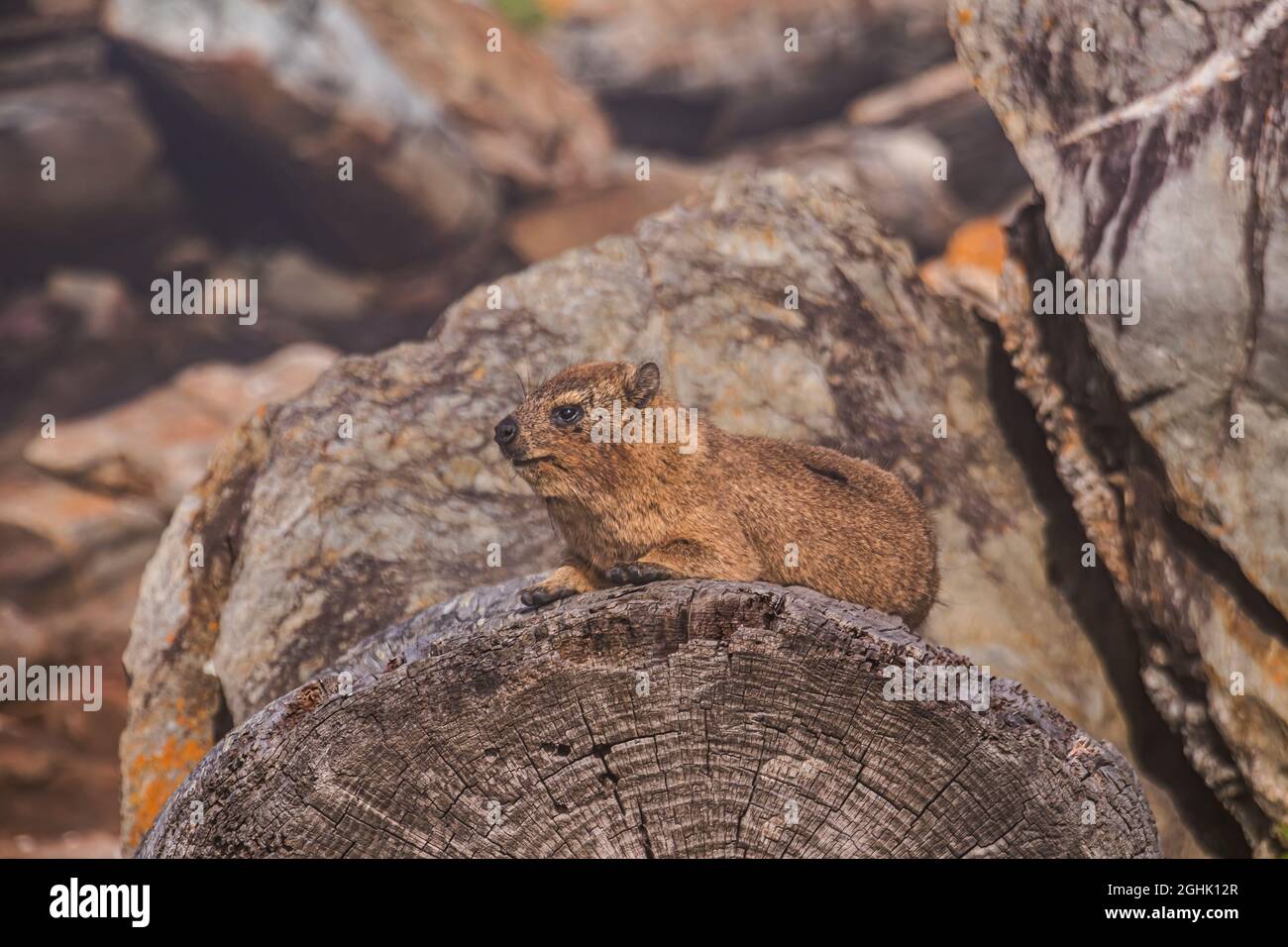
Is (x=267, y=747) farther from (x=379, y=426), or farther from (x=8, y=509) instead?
(x=8, y=509)

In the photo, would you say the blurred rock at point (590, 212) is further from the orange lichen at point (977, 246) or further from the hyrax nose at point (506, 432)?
the hyrax nose at point (506, 432)

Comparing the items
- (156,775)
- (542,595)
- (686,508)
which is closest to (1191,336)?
(686,508)

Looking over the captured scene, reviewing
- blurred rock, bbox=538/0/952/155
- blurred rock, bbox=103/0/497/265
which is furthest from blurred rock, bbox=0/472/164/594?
blurred rock, bbox=538/0/952/155

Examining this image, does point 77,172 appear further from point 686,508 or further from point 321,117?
point 686,508

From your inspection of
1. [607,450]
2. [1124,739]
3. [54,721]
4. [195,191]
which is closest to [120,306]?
[195,191]

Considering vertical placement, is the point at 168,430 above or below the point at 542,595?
above

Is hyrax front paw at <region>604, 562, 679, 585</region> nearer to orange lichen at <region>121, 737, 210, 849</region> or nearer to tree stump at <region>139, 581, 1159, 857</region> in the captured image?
tree stump at <region>139, 581, 1159, 857</region>
